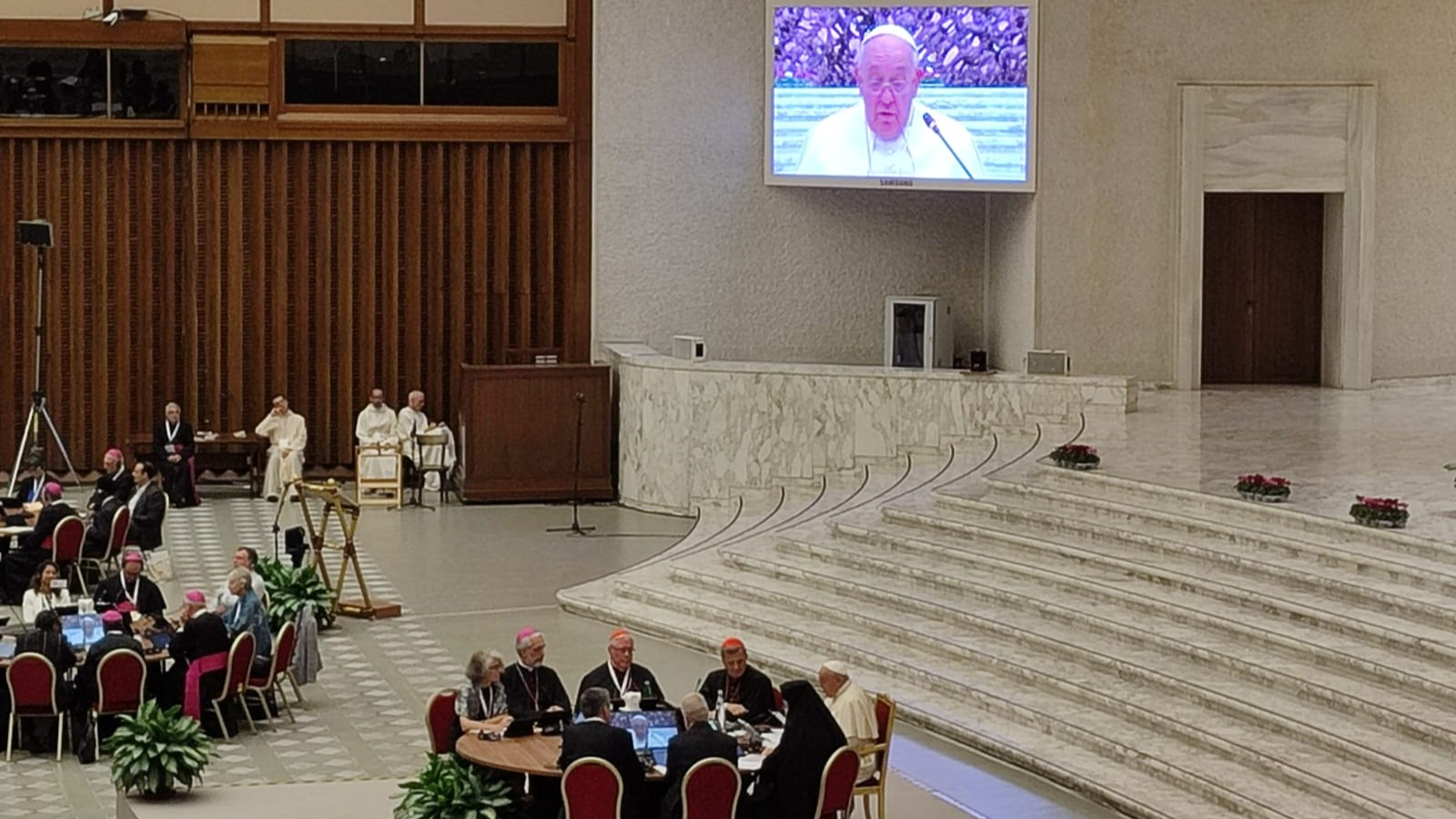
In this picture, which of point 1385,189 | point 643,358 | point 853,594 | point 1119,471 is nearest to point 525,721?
point 853,594

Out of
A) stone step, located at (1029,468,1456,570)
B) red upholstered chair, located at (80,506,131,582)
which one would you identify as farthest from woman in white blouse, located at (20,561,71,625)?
stone step, located at (1029,468,1456,570)

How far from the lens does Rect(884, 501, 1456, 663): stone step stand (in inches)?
450

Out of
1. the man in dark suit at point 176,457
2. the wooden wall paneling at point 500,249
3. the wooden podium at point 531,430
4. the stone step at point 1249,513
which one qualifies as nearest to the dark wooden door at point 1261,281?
the stone step at point 1249,513

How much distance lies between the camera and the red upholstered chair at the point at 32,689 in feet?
37.9

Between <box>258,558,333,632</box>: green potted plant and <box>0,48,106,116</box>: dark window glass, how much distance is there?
27.2ft

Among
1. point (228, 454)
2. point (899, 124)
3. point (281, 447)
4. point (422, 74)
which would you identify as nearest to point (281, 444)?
point (281, 447)

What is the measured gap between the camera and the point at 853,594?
48.0ft

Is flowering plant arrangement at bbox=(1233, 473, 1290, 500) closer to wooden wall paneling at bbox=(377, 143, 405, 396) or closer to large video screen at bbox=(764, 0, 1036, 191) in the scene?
large video screen at bbox=(764, 0, 1036, 191)

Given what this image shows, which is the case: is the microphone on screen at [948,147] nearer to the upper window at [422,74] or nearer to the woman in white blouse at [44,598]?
the upper window at [422,74]

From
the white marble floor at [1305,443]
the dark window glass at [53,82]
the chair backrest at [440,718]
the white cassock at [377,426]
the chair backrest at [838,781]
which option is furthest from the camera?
the dark window glass at [53,82]

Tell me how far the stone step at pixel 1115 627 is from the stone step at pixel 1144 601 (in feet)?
0.08

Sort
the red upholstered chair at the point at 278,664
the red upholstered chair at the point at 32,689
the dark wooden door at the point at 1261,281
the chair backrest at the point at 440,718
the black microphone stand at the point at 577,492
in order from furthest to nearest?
the dark wooden door at the point at 1261,281 → the black microphone stand at the point at 577,492 → the red upholstered chair at the point at 278,664 → the red upholstered chair at the point at 32,689 → the chair backrest at the point at 440,718

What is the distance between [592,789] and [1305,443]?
30.2ft

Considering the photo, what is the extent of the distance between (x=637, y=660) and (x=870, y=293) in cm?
853
